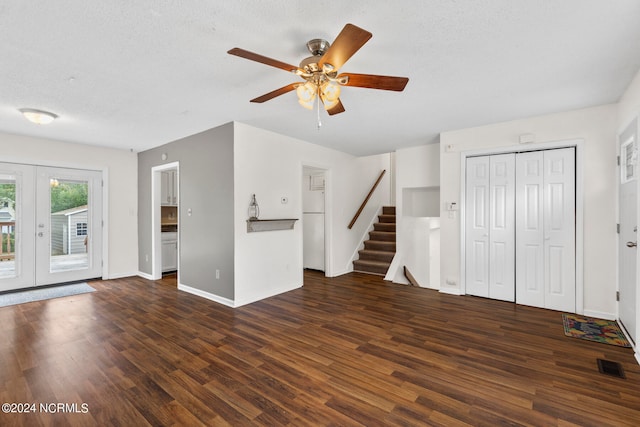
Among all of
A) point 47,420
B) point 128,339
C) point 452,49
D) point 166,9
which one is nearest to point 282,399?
point 47,420

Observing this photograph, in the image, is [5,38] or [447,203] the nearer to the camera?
[5,38]

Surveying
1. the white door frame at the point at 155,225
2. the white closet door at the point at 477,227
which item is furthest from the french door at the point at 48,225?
the white closet door at the point at 477,227

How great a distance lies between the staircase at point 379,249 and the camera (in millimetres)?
6059

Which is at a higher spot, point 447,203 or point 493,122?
point 493,122

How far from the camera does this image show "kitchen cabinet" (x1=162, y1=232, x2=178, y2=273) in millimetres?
6102

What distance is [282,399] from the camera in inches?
80.3

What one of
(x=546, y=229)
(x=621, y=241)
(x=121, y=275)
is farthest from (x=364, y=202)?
(x=121, y=275)

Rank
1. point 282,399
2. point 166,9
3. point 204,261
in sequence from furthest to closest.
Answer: point 204,261
point 282,399
point 166,9

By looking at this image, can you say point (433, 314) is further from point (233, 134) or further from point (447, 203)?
point (233, 134)

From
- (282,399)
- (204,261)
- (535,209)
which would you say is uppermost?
(535,209)

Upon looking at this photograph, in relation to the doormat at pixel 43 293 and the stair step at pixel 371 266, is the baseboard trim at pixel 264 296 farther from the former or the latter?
the doormat at pixel 43 293

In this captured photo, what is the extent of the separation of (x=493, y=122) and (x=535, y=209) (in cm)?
132

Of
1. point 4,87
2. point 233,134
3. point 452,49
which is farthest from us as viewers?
point 233,134

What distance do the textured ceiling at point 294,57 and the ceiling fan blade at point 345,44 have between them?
0.81ft
